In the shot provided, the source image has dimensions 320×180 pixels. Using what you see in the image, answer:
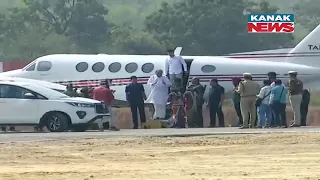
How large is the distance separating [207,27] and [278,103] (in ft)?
149

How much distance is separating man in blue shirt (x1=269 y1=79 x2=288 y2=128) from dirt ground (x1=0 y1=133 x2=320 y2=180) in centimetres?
517

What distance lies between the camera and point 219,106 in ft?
98.3

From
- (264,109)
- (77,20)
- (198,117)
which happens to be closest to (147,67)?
(198,117)

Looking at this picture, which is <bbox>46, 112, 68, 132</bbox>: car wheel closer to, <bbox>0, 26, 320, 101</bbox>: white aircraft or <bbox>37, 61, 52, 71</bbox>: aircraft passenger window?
<bbox>0, 26, 320, 101</bbox>: white aircraft

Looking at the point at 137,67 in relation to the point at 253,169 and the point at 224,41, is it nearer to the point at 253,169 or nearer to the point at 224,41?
the point at 253,169

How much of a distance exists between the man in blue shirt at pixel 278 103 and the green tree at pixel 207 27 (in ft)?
145

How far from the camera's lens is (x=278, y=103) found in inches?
1105

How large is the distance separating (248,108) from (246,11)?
48.7 m

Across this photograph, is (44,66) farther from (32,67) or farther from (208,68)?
(208,68)

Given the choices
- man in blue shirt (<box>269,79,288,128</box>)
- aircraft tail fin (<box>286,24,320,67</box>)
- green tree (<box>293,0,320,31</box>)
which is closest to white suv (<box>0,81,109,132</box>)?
man in blue shirt (<box>269,79,288,128</box>)

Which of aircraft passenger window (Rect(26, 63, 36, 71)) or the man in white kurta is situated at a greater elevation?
aircraft passenger window (Rect(26, 63, 36, 71))

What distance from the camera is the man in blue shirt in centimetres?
2797

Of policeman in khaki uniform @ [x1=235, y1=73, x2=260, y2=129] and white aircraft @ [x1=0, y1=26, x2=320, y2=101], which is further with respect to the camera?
white aircraft @ [x1=0, y1=26, x2=320, y2=101]

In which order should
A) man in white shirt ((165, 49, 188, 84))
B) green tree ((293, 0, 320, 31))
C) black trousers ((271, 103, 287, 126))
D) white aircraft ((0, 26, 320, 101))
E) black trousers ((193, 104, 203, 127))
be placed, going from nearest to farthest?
black trousers ((271, 103, 287, 126)), black trousers ((193, 104, 203, 127)), man in white shirt ((165, 49, 188, 84)), white aircraft ((0, 26, 320, 101)), green tree ((293, 0, 320, 31))
